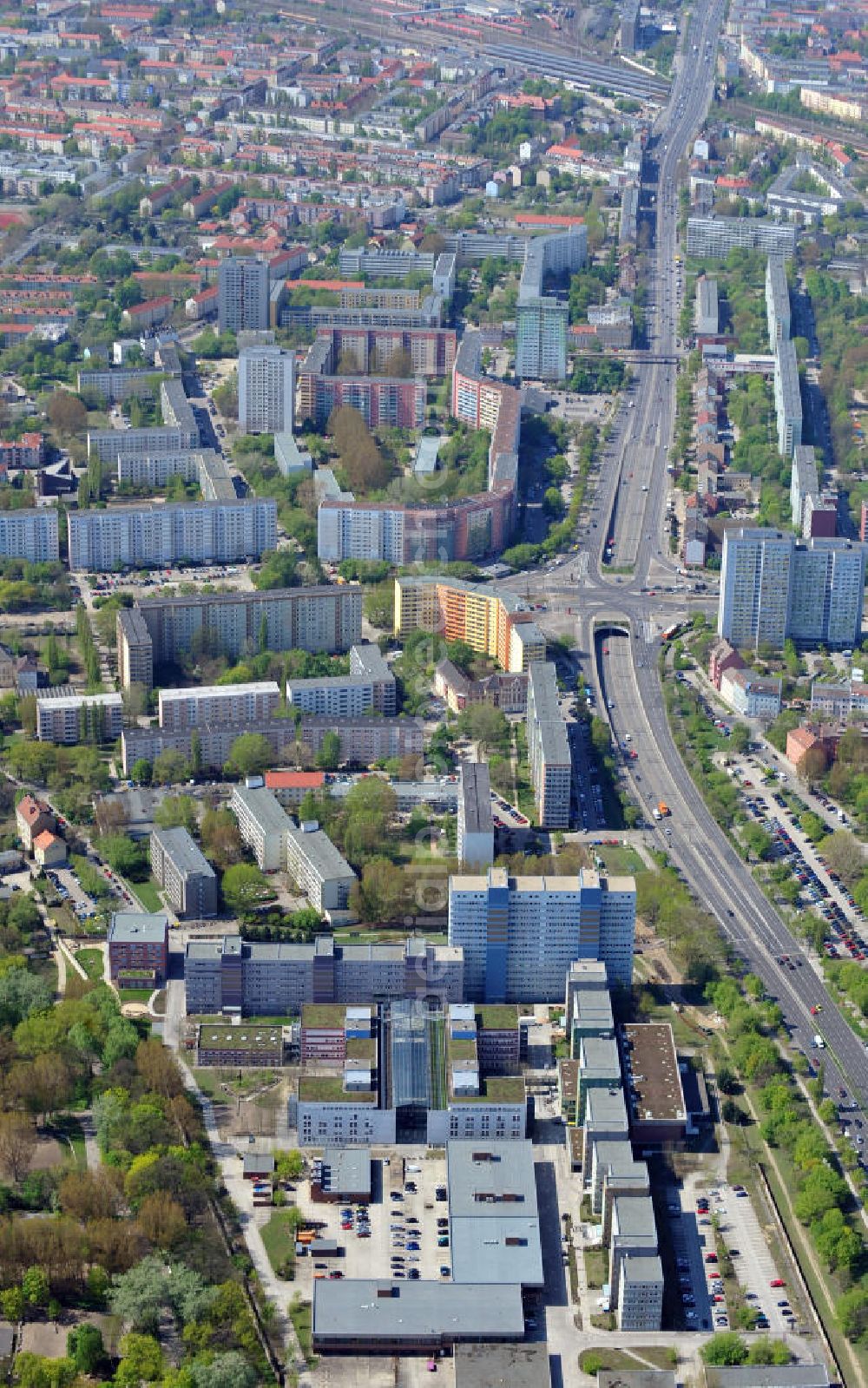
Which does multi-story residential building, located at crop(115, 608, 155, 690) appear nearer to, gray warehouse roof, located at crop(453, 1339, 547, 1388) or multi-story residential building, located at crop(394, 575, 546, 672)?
multi-story residential building, located at crop(394, 575, 546, 672)

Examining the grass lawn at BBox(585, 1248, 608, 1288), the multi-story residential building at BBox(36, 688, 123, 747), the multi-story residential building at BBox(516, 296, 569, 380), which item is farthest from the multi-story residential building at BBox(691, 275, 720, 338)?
the grass lawn at BBox(585, 1248, 608, 1288)

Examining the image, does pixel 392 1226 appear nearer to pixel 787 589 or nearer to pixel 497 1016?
pixel 497 1016

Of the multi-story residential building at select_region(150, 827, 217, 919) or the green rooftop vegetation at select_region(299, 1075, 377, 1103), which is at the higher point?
the multi-story residential building at select_region(150, 827, 217, 919)

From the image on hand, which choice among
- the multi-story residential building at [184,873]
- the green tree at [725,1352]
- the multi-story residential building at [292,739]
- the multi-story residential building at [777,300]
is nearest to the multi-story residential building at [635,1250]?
the green tree at [725,1352]

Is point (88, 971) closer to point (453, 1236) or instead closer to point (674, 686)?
point (453, 1236)

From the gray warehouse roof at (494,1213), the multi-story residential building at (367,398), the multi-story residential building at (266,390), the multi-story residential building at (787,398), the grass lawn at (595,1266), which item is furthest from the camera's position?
the multi-story residential building at (367,398)

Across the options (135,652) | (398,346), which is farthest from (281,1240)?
(398,346)

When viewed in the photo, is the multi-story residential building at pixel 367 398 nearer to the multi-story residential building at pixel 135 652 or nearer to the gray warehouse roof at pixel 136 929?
the multi-story residential building at pixel 135 652
